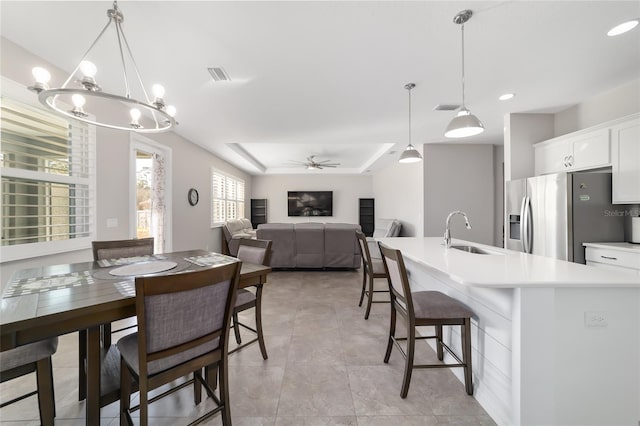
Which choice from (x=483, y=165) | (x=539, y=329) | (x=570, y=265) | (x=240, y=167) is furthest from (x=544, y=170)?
(x=240, y=167)

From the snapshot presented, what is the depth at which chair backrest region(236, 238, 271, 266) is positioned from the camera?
219cm

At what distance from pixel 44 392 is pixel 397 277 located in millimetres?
2081

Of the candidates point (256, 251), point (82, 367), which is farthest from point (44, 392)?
point (256, 251)

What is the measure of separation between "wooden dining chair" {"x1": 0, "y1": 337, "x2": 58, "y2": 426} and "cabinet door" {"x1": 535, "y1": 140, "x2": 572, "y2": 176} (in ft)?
16.5

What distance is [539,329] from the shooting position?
1267mm

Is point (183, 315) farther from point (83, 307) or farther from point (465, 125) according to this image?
point (465, 125)

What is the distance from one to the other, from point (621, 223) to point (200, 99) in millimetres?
4982

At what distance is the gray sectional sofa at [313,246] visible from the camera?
4758mm

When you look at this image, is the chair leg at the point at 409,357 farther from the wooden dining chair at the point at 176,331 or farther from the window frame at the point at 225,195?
the window frame at the point at 225,195

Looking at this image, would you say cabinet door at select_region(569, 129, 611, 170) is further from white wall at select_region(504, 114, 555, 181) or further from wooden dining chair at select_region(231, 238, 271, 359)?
wooden dining chair at select_region(231, 238, 271, 359)

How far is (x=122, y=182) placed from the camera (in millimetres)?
3156

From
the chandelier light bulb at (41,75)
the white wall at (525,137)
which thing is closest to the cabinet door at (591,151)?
the white wall at (525,137)

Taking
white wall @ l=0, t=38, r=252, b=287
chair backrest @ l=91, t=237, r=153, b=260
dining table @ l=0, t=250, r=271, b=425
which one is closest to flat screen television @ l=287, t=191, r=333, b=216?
white wall @ l=0, t=38, r=252, b=287

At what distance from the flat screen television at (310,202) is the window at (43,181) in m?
6.51
